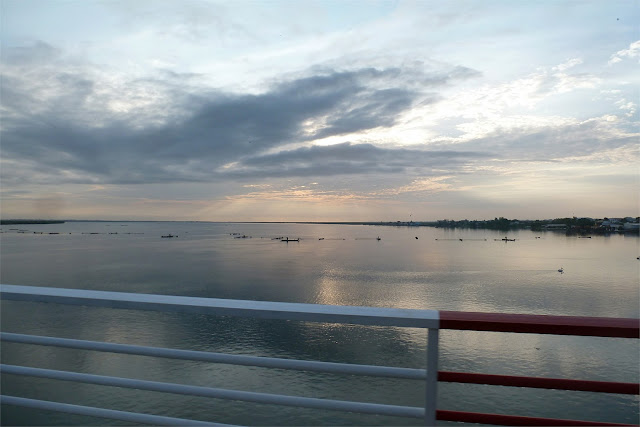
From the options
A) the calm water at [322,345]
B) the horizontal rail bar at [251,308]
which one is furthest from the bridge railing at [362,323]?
the calm water at [322,345]

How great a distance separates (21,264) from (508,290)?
33073 millimetres

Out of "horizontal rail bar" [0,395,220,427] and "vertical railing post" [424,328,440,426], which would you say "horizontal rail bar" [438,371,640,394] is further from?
"horizontal rail bar" [0,395,220,427]

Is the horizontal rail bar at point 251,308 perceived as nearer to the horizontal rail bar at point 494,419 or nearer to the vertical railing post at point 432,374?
the vertical railing post at point 432,374

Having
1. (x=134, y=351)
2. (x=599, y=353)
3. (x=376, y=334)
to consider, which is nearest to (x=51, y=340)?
(x=134, y=351)

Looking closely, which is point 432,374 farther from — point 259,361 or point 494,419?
point 259,361

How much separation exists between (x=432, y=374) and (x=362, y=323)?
25 cm

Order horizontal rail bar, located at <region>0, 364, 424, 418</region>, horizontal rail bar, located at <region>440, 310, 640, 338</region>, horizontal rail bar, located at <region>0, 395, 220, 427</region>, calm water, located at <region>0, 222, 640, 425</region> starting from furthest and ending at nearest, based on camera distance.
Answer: calm water, located at <region>0, 222, 640, 425</region> → horizontal rail bar, located at <region>0, 395, 220, 427</region> → horizontal rail bar, located at <region>0, 364, 424, 418</region> → horizontal rail bar, located at <region>440, 310, 640, 338</region>

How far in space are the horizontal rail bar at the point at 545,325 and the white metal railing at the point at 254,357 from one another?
0.24ft

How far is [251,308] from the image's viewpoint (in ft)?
3.90

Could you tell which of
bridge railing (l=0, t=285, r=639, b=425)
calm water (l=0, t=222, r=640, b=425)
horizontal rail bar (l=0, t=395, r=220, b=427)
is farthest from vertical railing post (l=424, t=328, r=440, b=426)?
horizontal rail bar (l=0, t=395, r=220, b=427)

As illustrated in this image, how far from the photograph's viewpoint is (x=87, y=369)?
341 inches

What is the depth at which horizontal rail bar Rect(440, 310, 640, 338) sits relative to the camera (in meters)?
1.02

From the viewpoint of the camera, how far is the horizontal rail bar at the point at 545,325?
1019mm

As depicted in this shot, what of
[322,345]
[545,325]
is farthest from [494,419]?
[322,345]
